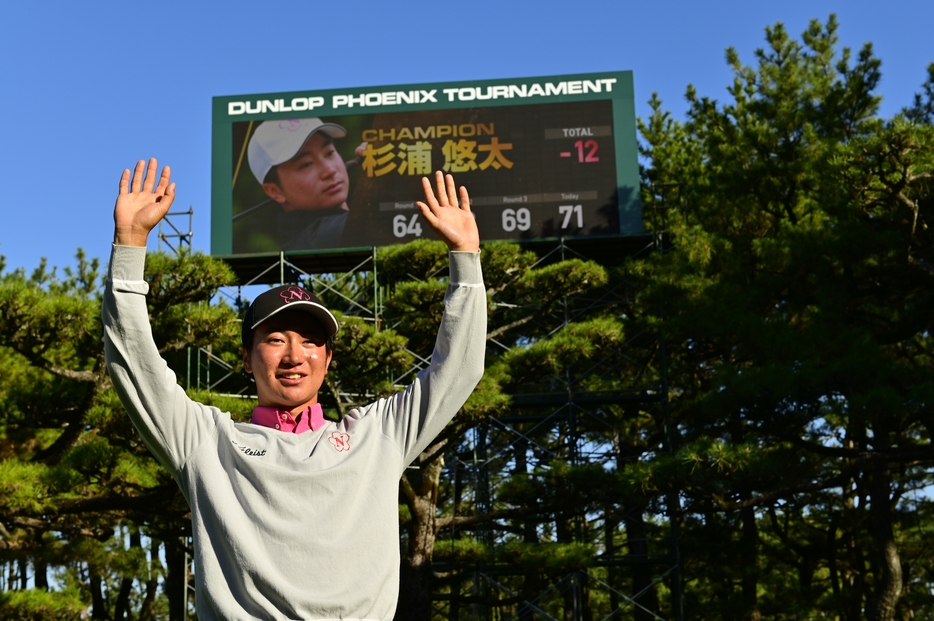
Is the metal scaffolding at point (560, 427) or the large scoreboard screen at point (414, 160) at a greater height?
the large scoreboard screen at point (414, 160)

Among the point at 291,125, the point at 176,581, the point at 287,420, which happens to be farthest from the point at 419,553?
the point at 287,420

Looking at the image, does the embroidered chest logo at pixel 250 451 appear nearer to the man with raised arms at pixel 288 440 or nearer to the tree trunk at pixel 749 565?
the man with raised arms at pixel 288 440

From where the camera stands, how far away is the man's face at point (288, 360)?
2.04 meters

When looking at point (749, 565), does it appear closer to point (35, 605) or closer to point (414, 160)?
point (414, 160)

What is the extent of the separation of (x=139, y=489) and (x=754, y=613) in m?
8.84

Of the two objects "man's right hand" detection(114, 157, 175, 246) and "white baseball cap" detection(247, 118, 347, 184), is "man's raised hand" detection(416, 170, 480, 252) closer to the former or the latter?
"man's right hand" detection(114, 157, 175, 246)

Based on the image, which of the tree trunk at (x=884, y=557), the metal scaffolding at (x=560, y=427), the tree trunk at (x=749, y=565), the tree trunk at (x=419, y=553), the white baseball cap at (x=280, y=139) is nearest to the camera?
the tree trunk at (x=419, y=553)

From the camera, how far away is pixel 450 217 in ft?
6.96

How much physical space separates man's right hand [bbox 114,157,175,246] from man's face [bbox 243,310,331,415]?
0.93ft

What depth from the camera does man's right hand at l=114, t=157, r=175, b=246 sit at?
6.24ft

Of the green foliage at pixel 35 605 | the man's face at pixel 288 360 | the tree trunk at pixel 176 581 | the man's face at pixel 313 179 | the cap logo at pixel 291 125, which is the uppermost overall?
the cap logo at pixel 291 125

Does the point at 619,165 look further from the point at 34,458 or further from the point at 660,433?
the point at 34,458

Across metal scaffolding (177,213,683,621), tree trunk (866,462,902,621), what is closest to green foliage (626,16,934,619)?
A: tree trunk (866,462,902,621)

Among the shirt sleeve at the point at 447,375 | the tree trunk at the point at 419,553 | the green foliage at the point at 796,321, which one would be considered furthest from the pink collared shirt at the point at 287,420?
the tree trunk at the point at 419,553
